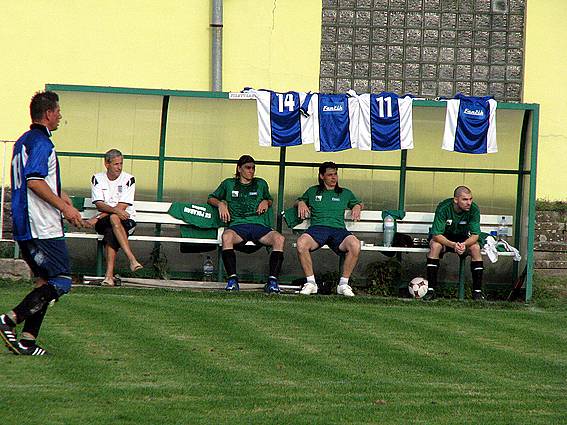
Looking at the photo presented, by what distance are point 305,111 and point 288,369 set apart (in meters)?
7.99

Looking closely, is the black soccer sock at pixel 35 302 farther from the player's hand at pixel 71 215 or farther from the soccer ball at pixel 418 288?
the soccer ball at pixel 418 288

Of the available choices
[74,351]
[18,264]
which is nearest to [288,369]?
[74,351]

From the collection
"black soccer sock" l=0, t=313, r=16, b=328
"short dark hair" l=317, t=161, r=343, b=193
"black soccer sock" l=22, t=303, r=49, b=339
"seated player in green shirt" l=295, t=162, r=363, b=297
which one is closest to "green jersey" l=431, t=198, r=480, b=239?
"seated player in green shirt" l=295, t=162, r=363, b=297

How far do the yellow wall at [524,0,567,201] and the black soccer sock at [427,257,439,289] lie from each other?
16.3ft

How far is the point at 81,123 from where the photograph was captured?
18.2 m

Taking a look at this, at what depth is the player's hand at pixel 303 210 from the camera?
16.9 metres

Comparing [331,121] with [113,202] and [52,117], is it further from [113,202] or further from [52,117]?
[52,117]

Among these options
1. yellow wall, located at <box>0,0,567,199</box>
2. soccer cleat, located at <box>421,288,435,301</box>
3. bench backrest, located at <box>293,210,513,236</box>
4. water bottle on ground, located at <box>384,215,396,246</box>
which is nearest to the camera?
soccer cleat, located at <box>421,288,435,301</box>

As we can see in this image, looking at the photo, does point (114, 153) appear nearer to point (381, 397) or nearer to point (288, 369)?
point (288, 369)

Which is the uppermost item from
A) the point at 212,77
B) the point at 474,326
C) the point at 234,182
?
the point at 212,77

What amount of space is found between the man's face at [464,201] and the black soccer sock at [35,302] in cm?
806

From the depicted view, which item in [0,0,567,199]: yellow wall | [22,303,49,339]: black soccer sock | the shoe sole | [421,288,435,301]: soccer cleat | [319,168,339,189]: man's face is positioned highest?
[0,0,567,199]: yellow wall

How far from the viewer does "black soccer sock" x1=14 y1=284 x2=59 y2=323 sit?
31.9 ft

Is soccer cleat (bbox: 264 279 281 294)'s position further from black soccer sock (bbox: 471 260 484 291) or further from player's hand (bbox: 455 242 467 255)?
black soccer sock (bbox: 471 260 484 291)
